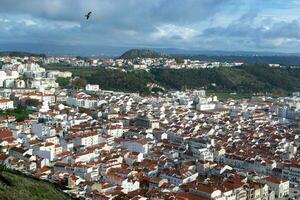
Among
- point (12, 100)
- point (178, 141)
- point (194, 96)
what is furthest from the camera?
point (194, 96)

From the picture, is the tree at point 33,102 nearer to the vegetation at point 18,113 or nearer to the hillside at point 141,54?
the vegetation at point 18,113

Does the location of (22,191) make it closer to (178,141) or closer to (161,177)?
(161,177)

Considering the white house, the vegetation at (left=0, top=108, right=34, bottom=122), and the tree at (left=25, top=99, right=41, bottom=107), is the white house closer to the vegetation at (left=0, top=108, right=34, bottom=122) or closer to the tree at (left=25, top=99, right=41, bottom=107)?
the vegetation at (left=0, top=108, right=34, bottom=122)

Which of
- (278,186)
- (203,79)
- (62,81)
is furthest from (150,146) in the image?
(203,79)

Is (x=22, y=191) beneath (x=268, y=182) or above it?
above

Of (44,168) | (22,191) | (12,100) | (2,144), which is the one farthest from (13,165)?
(12,100)

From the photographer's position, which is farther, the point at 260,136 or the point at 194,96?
the point at 194,96

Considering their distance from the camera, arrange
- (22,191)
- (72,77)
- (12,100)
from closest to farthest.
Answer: (22,191) → (12,100) → (72,77)
